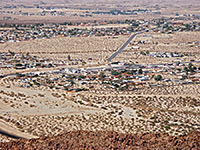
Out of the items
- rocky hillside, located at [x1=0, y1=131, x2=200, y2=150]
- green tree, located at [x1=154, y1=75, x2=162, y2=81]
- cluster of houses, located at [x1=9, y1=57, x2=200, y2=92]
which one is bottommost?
cluster of houses, located at [x1=9, y1=57, x2=200, y2=92]

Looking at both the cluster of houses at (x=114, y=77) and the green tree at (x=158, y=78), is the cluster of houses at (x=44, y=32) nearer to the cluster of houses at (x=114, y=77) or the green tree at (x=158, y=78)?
the cluster of houses at (x=114, y=77)

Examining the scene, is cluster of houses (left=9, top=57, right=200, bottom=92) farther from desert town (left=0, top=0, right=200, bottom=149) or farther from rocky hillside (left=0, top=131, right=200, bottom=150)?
rocky hillside (left=0, top=131, right=200, bottom=150)

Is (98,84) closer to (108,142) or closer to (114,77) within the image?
(114,77)

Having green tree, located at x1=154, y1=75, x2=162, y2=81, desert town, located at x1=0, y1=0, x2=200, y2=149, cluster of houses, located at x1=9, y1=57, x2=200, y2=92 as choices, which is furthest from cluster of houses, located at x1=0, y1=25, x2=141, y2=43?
green tree, located at x1=154, y1=75, x2=162, y2=81

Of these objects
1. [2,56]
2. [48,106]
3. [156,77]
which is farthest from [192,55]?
[48,106]

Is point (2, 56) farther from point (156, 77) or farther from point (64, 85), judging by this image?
point (156, 77)

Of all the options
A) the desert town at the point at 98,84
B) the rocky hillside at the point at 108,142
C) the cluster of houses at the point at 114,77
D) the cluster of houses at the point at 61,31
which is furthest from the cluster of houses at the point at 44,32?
the rocky hillside at the point at 108,142
